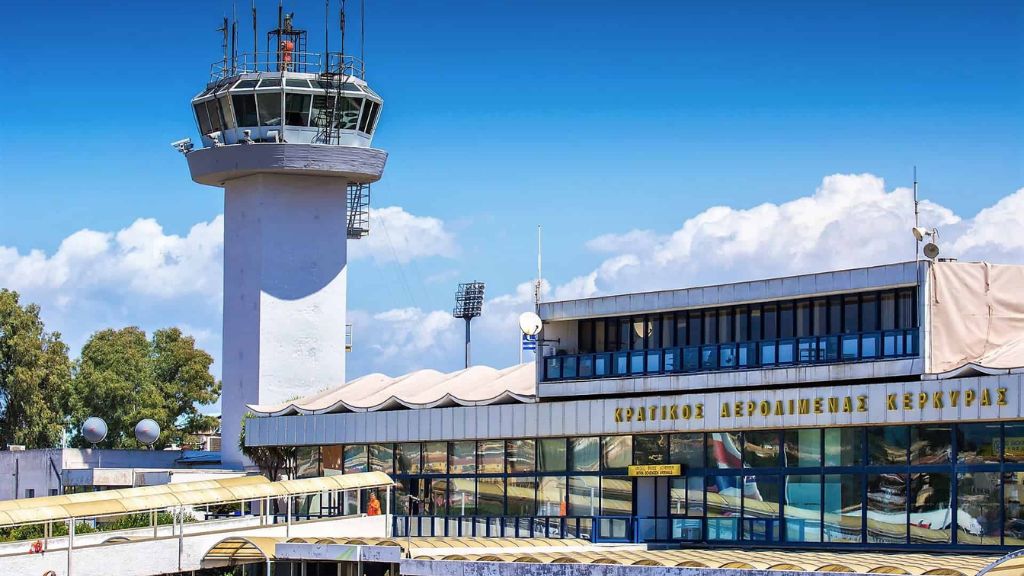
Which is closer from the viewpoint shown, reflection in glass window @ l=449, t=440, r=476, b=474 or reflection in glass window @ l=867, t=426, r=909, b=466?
reflection in glass window @ l=867, t=426, r=909, b=466

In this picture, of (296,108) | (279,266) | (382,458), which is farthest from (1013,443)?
(296,108)

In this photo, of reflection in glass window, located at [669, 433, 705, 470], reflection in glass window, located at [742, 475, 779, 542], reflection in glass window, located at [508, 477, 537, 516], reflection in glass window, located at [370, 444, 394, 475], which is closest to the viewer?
reflection in glass window, located at [742, 475, 779, 542]

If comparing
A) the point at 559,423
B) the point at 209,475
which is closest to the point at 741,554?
the point at 559,423

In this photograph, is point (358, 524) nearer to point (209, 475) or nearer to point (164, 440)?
point (209, 475)

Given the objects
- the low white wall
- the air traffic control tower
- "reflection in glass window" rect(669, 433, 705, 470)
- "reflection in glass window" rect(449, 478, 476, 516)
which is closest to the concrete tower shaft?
the air traffic control tower

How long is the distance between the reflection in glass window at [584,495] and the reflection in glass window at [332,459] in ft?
38.7

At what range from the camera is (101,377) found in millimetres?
110562

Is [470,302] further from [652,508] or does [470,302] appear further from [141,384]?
[652,508]

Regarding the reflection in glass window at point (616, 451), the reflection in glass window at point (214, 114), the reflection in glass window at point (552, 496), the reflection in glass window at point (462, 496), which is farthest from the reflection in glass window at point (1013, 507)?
the reflection in glass window at point (214, 114)

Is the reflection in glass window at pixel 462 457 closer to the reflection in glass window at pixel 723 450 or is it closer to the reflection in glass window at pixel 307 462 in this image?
the reflection in glass window at pixel 307 462

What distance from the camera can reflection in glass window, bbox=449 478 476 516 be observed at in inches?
2404

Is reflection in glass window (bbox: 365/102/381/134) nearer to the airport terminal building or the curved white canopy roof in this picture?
the curved white canopy roof

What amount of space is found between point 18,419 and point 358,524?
48650mm

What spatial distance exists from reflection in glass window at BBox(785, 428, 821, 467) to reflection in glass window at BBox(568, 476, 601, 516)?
7749 millimetres
